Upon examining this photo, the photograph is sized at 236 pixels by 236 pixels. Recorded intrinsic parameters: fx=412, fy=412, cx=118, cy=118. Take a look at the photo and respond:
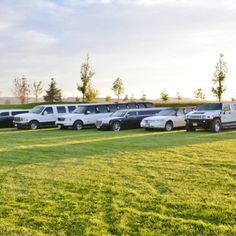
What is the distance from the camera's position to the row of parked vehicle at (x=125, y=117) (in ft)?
73.9

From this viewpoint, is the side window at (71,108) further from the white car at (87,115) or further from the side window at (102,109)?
the side window at (102,109)

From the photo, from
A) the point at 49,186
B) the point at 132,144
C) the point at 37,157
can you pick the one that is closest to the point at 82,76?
the point at 132,144

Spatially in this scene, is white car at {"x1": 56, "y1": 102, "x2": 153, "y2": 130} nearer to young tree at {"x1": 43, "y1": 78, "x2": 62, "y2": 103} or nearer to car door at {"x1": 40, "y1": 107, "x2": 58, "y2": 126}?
car door at {"x1": 40, "y1": 107, "x2": 58, "y2": 126}

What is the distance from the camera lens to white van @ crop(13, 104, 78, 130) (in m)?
27.9

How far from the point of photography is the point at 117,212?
6.42 meters

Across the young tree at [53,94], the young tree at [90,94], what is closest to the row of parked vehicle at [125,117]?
the young tree at [90,94]

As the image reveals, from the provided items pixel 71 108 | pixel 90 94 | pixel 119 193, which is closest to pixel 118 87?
pixel 90 94

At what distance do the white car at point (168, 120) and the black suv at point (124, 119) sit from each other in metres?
1.39

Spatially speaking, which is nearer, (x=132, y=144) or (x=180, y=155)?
(x=180, y=155)

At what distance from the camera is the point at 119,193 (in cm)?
768

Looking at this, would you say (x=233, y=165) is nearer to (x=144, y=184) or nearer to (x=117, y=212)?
(x=144, y=184)

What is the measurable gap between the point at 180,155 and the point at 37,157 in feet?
14.5

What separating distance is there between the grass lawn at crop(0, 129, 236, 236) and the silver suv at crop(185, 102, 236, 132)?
9103 millimetres

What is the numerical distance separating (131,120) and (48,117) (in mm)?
6517
